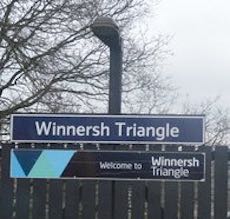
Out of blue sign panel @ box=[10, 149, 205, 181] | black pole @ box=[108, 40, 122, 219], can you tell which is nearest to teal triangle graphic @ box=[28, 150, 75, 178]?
blue sign panel @ box=[10, 149, 205, 181]

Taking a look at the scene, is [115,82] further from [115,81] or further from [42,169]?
[42,169]

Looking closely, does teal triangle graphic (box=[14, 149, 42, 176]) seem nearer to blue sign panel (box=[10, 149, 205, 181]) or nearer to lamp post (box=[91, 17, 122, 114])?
blue sign panel (box=[10, 149, 205, 181])

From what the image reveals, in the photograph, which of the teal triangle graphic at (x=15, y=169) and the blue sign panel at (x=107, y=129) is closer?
the blue sign panel at (x=107, y=129)

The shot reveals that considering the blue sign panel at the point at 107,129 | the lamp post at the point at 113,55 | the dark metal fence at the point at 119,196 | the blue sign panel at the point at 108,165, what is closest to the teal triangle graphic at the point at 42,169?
the blue sign panel at the point at 108,165

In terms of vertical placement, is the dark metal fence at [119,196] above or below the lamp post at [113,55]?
below

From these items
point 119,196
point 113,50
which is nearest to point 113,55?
point 113,50

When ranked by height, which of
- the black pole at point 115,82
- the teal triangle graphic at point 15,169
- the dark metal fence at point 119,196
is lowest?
the dark metal fence at point 119,196

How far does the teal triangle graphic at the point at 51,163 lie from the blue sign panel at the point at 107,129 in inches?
7.2

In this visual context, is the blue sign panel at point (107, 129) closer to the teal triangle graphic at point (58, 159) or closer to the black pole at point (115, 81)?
the teal triangle graphic at point (58, 159)

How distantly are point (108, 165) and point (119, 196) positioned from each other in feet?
1.59

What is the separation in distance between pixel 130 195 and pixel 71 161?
38.1 inches

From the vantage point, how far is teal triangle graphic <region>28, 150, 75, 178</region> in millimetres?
10875

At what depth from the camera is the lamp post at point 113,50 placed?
1099 centimetres

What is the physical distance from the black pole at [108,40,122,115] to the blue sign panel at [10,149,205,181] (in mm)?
759
